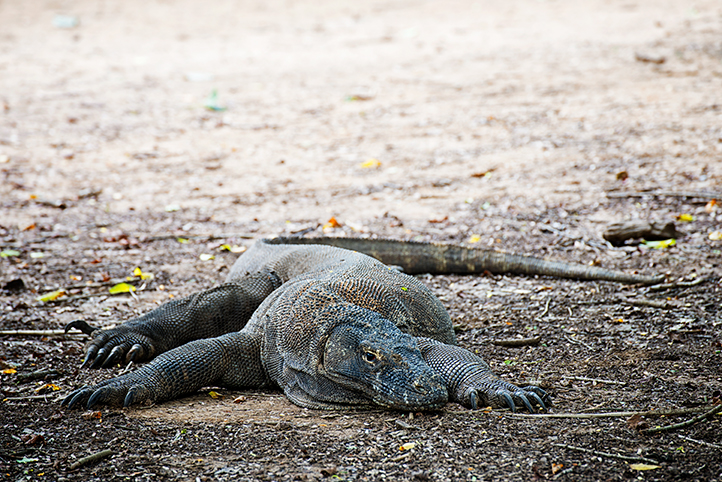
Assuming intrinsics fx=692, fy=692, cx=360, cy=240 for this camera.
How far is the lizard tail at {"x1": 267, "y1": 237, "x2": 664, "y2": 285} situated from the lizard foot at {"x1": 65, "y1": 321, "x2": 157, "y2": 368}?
4.74ft

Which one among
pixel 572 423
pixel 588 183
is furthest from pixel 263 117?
pixel 572 423

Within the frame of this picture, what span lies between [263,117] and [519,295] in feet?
21.4

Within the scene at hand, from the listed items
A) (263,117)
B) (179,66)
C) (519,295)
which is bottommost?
(519,295)

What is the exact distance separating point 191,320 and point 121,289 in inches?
46.6

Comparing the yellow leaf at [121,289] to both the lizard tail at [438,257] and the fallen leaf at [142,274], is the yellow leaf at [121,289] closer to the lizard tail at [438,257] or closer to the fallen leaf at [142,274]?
the fallen leaf at [142,274]

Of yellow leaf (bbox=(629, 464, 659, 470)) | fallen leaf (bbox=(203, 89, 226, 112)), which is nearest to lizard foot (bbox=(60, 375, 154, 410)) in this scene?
yellow leaf (bbox=(629, 464, 659, 470))

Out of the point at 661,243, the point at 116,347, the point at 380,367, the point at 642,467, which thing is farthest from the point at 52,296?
the point at 661,243

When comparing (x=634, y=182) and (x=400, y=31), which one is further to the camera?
(x=400, y=31)

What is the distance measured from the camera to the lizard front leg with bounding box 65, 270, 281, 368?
4211mm

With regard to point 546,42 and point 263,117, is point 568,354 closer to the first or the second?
point 263,117

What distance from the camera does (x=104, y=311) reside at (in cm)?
492

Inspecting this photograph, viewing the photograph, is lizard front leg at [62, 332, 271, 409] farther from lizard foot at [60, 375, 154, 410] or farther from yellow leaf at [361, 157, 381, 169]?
yellow leaf at [361, 157, 381, 169]

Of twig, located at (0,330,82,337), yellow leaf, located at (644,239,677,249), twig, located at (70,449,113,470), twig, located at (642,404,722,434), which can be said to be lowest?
yellow leaf, located at (644,239,677,249)

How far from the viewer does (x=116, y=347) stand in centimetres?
408
